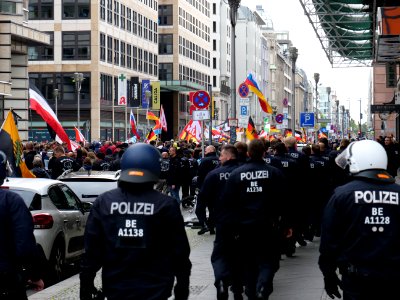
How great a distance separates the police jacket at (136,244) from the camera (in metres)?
5.91

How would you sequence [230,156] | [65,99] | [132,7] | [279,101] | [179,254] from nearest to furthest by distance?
[179,254] < [230,156] < [65,99] < [132,7] < [279,101]

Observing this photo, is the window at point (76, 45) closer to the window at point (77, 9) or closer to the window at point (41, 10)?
the window at point (77, 9)

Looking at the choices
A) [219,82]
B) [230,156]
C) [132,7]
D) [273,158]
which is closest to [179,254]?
[230,156]

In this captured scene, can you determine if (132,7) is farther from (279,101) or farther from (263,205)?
(279,101)

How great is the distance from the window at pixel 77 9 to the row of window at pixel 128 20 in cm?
114

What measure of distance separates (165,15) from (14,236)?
91700 mm

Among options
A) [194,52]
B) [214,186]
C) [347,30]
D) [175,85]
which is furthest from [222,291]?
[194,52]

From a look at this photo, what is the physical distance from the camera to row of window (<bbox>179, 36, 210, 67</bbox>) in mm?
99250

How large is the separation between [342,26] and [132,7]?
3296cm

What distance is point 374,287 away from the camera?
6.27 meters

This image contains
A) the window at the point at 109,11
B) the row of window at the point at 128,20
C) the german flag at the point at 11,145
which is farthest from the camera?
the window at the point at 109,11

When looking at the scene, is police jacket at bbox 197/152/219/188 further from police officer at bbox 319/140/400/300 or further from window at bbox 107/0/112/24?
window at bbox 107/0/112/24

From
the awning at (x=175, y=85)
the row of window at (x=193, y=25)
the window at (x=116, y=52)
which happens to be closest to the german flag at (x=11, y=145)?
the window at (x=116, y=52)

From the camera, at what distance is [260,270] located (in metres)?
9.45
